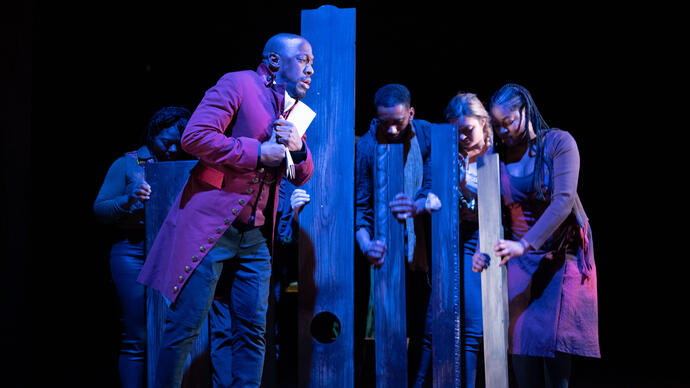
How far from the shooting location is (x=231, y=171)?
2.29 m

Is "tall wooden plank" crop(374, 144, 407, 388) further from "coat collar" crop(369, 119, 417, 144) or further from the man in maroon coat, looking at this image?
the man in maroon coat

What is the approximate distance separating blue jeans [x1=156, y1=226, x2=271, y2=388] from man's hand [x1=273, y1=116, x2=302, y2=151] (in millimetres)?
382

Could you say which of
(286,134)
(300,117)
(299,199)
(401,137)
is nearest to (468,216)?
(401,137)

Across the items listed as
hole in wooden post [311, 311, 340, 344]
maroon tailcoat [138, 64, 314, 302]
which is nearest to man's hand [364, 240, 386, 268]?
hole in wooden post [311, 311, 340, 344]

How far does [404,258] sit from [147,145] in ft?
5.20

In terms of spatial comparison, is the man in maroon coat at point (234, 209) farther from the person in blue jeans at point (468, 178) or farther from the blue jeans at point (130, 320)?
the person in blue jeans at point (468, 178)

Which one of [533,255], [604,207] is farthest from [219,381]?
[604,207]

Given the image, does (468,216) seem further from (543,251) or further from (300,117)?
(300,117)

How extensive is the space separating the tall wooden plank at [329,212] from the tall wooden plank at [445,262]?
413mm

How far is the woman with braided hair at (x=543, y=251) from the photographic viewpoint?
2.67 meters

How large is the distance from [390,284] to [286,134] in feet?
3.25

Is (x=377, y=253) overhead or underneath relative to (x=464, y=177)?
underneath

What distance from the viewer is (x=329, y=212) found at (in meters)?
2.90

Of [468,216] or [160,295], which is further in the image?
[468,216]
